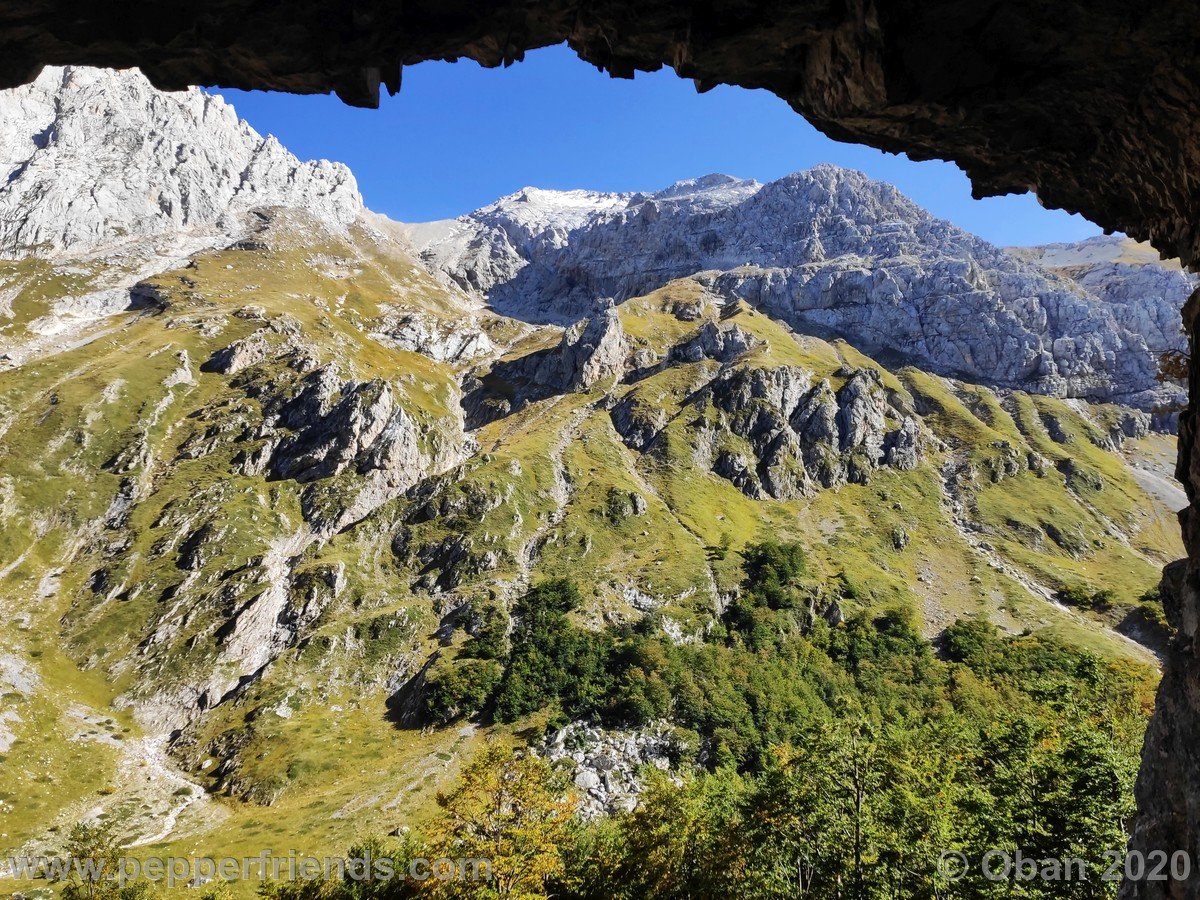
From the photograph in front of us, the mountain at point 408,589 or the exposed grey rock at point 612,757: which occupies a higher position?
the mountain at point 408,589

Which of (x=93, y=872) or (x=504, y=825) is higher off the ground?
(x=504, y=825)

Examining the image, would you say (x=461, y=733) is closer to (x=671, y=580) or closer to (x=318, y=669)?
(x=318, y=669)

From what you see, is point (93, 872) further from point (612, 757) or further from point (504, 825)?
point (612, 757)

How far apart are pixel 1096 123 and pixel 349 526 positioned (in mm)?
157320

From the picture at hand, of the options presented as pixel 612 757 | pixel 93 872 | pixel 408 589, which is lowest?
pixel 612 757

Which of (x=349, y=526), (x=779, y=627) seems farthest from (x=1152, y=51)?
(x=349, y=526)

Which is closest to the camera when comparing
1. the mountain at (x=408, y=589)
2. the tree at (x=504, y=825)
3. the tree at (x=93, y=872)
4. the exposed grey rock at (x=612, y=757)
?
the tree at (x=504, y=825)

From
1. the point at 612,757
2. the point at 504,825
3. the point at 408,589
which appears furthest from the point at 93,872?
the point at 408,589

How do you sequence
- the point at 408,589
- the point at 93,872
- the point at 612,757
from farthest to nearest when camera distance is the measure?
1. the point at 408,589
2. the point at 612,757
3. the point at 93,872

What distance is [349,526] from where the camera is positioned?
150 metres

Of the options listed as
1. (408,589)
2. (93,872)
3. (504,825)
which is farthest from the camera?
(408,589)

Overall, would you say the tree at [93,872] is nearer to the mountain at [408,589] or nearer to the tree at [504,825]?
the tree at [504,825]

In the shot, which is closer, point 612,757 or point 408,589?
point 612,757

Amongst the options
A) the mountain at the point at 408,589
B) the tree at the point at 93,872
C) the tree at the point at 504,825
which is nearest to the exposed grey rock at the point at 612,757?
the mountain at the point at 408,589
